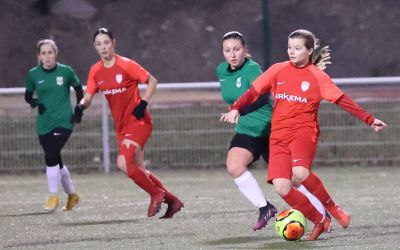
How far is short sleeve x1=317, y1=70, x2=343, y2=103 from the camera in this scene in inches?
402

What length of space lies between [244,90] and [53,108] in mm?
3384

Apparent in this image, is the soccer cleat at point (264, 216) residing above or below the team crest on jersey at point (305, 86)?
below

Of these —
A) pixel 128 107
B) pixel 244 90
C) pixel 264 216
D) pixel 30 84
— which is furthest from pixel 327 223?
pixel 30 84

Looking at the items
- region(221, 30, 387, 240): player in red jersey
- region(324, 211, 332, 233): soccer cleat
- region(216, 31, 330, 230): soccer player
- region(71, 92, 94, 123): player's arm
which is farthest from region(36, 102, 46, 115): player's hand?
region(324, 211, 332, 233): soccer cleat

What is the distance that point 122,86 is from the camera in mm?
12508

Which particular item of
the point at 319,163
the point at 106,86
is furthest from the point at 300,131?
the point at 319,163

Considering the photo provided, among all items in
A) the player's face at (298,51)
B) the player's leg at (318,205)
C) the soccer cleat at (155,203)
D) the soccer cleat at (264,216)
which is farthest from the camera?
the soccer cleat at (155,203)

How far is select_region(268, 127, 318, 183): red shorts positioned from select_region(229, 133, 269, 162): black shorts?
2.46ft

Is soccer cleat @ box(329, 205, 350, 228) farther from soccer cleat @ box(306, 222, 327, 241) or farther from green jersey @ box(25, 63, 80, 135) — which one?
green jersey @ box(25, 63, 80, 135)

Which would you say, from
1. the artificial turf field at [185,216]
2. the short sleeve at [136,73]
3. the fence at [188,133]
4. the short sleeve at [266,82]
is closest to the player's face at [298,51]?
the short sleeve at [266,82]

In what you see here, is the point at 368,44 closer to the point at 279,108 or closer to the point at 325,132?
the point at 325,132

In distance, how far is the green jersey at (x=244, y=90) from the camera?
1111 cm

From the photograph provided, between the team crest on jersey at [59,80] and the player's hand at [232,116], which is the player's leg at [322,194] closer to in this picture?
the player's hand at [232,116]

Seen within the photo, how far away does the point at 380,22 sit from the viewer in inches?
807
